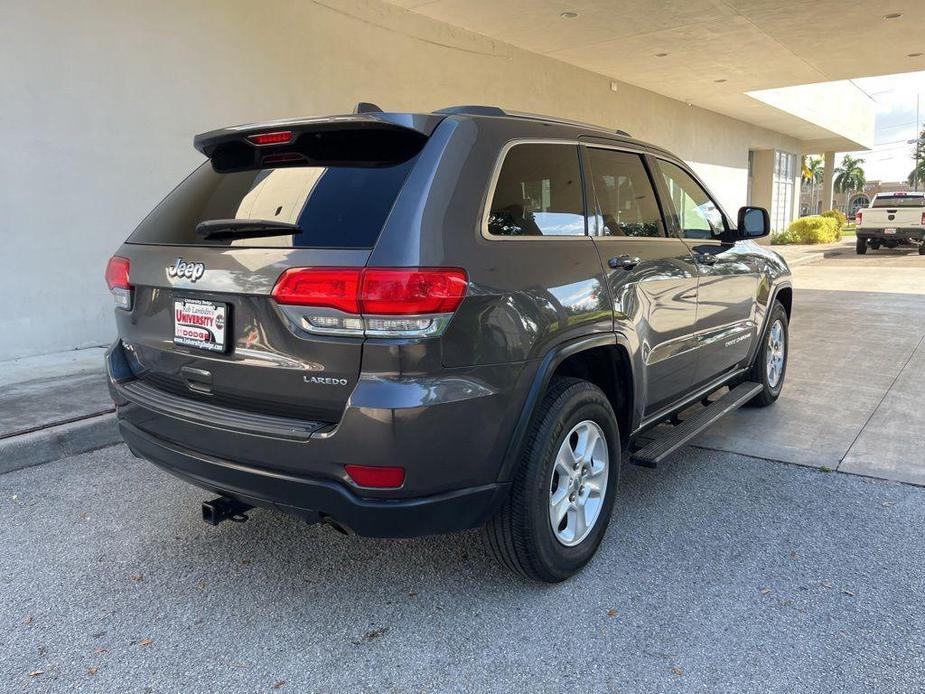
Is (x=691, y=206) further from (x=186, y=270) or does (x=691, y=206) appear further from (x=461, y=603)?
(x=186, y=270)

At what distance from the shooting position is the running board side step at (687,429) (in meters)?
3.50

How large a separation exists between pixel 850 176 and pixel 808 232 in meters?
112

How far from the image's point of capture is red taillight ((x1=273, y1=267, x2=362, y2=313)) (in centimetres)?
228

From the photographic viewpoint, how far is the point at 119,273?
3047 mm

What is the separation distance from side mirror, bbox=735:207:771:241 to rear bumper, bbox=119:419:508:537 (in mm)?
2844

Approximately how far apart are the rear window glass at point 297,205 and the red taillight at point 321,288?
110 mm

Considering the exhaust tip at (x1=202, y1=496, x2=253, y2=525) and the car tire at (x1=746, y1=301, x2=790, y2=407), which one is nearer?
the exhaust tip at (x1=202, y1=496, x2=253, y2=525)

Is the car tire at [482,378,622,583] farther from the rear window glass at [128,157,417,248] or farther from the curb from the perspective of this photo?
the curb

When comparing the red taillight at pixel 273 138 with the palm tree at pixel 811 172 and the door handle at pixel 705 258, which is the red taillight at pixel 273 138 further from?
the palm tree at pixel 811 172

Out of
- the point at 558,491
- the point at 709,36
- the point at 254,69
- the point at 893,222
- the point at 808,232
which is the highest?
the point at 709,36

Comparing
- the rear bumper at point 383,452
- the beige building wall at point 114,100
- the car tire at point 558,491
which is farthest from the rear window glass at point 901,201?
the rear bumper at point 383,452

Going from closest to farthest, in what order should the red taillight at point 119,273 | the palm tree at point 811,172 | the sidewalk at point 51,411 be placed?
the red taillight at point 119,273
the sidewalk at point 51,411
the palm tree at point 811,172

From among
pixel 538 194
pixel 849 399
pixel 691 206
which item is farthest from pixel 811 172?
pixel 538 194

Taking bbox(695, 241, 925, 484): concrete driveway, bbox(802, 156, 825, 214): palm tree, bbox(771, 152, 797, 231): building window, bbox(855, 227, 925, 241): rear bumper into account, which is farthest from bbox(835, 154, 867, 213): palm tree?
bbox(695, 241, 925, 484): concrete driveway
